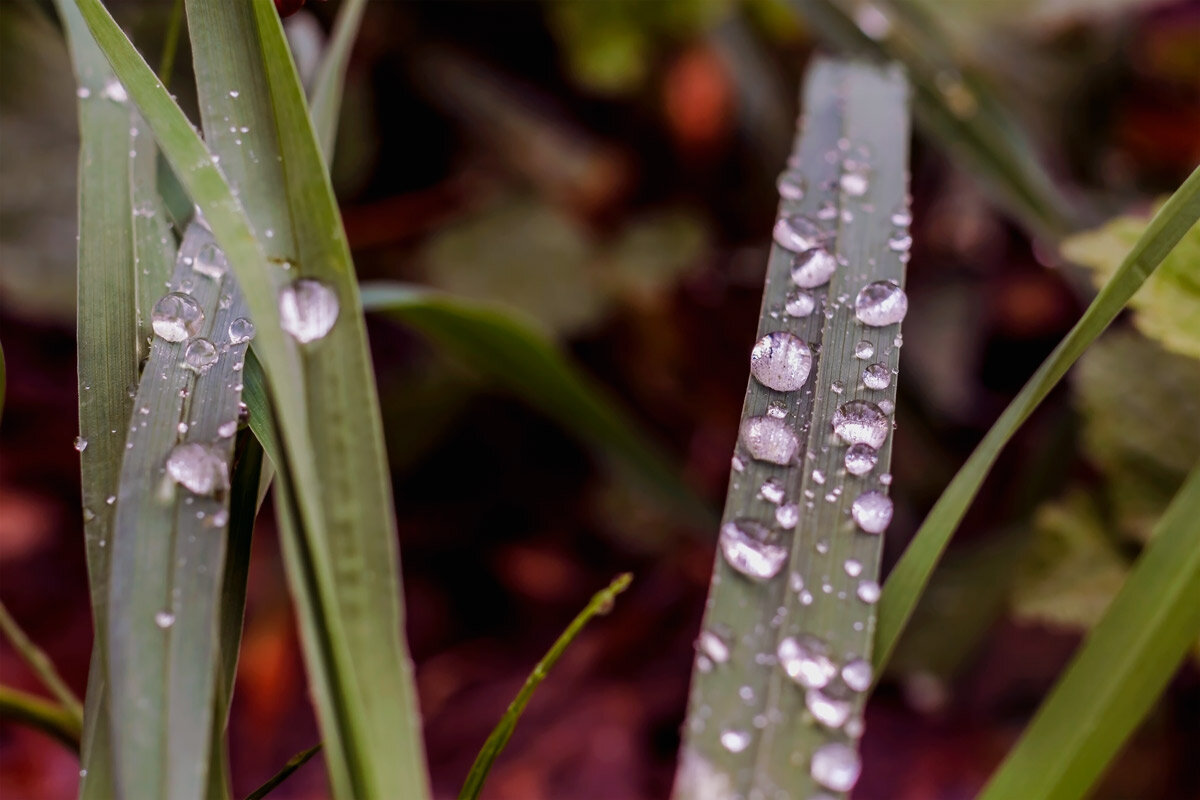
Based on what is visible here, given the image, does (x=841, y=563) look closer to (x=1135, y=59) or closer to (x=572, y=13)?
(x=572, y=13)

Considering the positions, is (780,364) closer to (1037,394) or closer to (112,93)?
(1037,394)

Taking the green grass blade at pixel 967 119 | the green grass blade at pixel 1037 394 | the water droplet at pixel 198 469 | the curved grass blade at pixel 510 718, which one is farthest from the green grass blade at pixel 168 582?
the green grass blade at pixel 967 119

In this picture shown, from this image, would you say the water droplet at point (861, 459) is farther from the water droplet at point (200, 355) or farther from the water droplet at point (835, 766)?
the water droplet at point (200, 355)

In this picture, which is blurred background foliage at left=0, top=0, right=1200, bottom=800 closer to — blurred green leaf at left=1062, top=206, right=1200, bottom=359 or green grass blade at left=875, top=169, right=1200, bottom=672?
blurred green leaf at left=1062, top=206, right=1200, bottom=359

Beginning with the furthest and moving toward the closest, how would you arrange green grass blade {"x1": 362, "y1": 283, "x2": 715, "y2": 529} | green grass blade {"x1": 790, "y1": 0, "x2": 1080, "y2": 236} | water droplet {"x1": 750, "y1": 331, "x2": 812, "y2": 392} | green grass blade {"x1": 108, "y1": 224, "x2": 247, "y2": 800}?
green grass blade {"x1": 790, "y1": 0, "x2": 1080, "y2": 236}
green grass blade {"x1": 362, "y1": 283, "x2": 715, "y2": 529}
water droplet {"x1": 750, "y1": 331, "x2": 812, "y2": 392}
green grass blade {"x1": 108, "y1": 224, "x2": 247, "y2": 800}

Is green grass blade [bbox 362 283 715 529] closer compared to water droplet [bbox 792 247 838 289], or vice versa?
water droplet [bbox 792 247 838 289]

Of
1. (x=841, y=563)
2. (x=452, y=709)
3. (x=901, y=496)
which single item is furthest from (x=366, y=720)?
(x=901, y=496)

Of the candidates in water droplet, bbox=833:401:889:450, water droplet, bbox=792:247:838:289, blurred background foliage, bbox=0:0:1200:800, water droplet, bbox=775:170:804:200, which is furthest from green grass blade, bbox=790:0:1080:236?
water droplet, bbox=833:401:889:450
